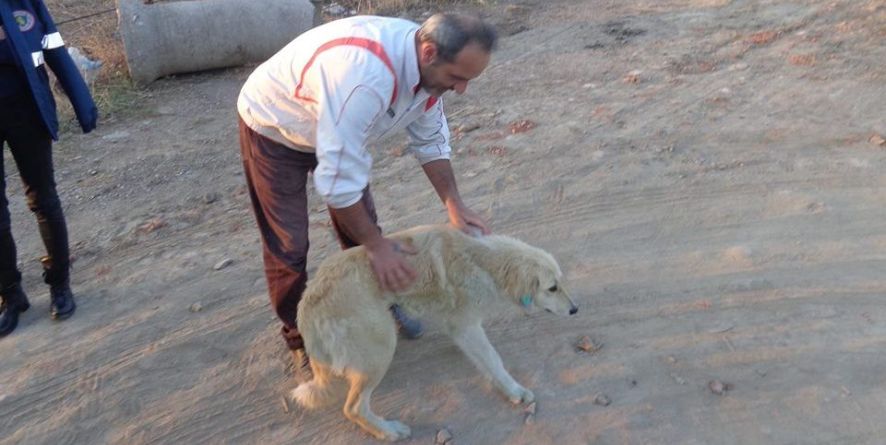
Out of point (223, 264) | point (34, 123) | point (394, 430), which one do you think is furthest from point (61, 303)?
point (394, 430)

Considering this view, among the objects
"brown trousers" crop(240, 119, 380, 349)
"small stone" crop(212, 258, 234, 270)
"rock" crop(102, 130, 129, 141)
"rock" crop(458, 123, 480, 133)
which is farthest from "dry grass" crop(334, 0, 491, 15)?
"brown trousers" crop(240, 119, 380, 349)

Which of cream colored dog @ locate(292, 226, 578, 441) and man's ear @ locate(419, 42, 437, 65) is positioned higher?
man's ear @ locate(419, 42, 437, 65)

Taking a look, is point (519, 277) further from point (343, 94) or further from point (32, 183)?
point (32, 183)

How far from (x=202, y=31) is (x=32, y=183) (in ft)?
15.5

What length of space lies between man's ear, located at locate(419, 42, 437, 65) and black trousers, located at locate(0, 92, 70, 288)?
2.47 m

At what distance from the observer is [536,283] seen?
3400 millimetres

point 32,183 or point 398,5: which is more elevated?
point 32,183

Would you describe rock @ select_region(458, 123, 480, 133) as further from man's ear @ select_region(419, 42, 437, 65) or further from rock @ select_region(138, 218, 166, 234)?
man's ear @ select_region(419, 42, 437, 65)

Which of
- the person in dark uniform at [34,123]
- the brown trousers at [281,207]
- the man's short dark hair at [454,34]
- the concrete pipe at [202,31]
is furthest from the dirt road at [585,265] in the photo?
the man's short dark hair at [454,34]

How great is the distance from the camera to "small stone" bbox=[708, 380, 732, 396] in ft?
11.8

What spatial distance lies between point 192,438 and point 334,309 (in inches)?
43.3

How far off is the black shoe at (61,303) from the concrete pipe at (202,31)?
4498 millimetres

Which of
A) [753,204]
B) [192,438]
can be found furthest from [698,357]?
[192,438]

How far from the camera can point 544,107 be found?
6801 millimetres
